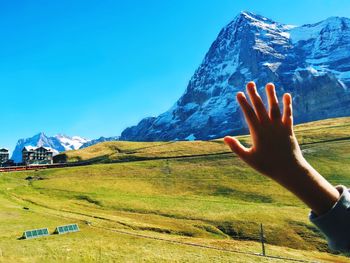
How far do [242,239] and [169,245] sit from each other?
14.5 meters

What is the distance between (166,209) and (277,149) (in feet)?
228

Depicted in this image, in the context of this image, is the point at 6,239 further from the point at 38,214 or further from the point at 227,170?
the point at 227,170

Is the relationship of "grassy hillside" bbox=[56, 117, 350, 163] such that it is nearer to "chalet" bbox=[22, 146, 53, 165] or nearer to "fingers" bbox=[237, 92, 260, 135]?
"chalet" bbox=[22, 146, 53, 165]

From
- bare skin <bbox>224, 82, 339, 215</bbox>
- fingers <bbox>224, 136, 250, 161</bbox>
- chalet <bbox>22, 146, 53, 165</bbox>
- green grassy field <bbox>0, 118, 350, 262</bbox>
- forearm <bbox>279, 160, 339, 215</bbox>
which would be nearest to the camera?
forearm <bbox>279, 160, 339, 215</bbox>

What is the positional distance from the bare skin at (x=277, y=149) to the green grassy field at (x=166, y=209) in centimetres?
3789

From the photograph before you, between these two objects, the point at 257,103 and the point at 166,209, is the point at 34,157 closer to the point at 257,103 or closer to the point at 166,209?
the point at 166,209

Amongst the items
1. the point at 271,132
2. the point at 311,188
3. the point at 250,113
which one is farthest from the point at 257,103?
the point at 311,188

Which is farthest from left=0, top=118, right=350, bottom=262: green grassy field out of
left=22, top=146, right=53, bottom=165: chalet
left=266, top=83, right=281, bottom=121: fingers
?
left=22, top=146, right=53, bottom=165: chalet

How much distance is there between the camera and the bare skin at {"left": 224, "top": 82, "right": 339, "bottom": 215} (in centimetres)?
411

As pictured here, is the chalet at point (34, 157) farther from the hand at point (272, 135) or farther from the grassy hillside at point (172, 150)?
the hand at point (272, 135)

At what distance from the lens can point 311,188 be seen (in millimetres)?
4078

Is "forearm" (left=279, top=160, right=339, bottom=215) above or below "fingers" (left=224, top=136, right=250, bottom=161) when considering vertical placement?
below

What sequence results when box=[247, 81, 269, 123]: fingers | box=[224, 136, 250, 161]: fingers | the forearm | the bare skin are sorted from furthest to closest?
box=[224, 136, 250, 161]: fingers, box=[247, 81, 269, 123]: fingers, the bare skin, the forearm

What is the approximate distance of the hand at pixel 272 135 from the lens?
4242 mm
